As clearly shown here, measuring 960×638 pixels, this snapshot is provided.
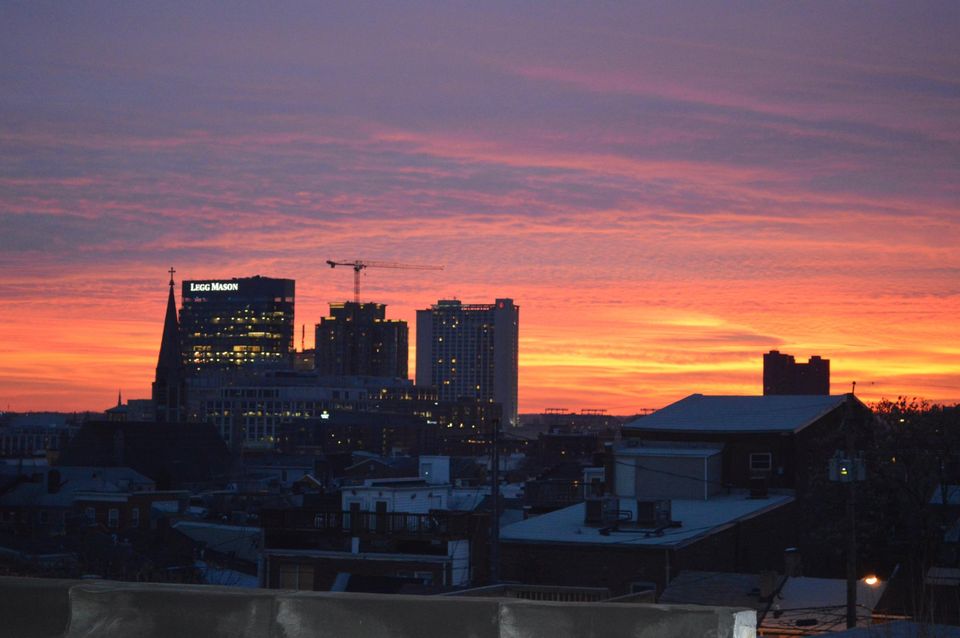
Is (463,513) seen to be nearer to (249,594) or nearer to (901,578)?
(901,578)

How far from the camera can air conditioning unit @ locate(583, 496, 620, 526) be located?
52.7m

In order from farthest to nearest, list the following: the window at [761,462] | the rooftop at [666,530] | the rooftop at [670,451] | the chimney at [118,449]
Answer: the chimney at [118,449], the window at [761,462], the rooftop at [670,451], the rooftop at [666,530]

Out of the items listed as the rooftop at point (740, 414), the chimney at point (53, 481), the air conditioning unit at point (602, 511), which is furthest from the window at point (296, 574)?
the chimney at point (53, 481)

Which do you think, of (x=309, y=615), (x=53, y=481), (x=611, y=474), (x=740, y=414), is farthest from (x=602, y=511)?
(x=53, y=481)

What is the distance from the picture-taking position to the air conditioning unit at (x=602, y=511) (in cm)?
5269

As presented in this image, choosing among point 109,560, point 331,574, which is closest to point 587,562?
point 331,574

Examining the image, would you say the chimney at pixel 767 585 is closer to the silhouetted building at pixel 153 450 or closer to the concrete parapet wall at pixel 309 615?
the concrete parapet wall at pixel 309 615

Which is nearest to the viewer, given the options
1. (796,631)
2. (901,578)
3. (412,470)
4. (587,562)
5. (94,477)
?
(796,631)

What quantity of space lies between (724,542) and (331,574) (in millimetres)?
15480

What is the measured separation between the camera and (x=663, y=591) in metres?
44.9

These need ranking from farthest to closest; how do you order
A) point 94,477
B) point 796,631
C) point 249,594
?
1. point 94,477
2. point 796,631
3. point 249,594

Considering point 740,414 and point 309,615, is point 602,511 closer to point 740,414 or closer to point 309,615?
point 740,414

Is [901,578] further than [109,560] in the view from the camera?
No

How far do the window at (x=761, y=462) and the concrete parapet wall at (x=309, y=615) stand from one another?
5735 cm
